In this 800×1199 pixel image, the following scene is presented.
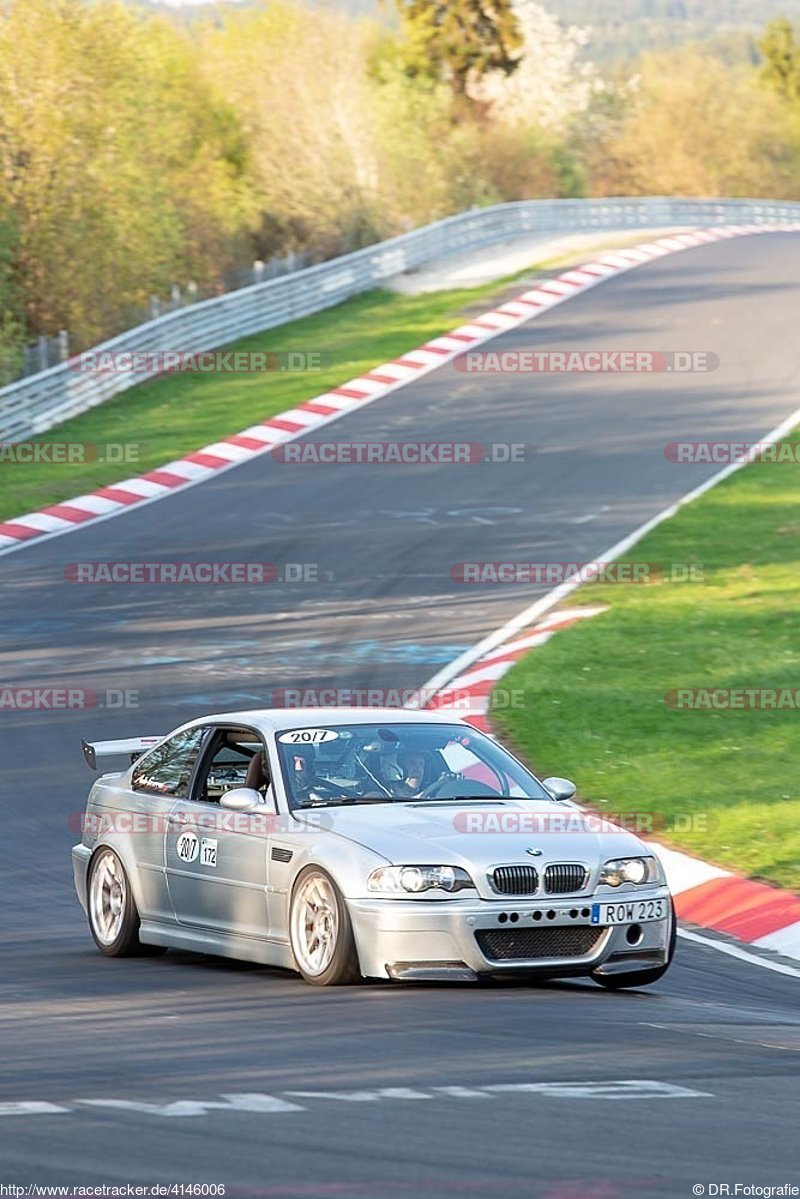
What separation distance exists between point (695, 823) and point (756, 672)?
480cm

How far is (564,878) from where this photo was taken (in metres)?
9.59

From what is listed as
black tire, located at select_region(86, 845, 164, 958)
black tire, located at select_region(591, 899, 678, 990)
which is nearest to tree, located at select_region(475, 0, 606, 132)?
black tire, located at select_region(86, 845, 164, 958)

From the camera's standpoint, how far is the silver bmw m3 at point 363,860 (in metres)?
9.45

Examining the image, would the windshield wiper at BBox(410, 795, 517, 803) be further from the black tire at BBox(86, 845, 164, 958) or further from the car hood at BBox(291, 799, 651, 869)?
the black tire at BBox(86, 845, 164, 958)

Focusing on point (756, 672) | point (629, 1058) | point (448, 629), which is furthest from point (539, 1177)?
point (448, 629)

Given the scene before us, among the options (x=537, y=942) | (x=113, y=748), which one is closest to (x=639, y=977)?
(x=537, y=942)

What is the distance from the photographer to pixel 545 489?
28469 mm

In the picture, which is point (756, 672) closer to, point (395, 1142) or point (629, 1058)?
point (629, 1058)

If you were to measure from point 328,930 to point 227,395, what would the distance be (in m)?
26.4

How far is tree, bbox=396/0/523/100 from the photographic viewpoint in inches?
2908

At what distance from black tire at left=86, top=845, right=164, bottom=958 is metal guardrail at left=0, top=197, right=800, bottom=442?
68.9 ft

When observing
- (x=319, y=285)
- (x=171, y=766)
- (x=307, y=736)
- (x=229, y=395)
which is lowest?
(x=171, y=766)

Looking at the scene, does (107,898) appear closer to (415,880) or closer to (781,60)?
(415,880)

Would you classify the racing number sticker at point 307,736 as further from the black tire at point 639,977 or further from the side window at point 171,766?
the black tire at point 639,977
